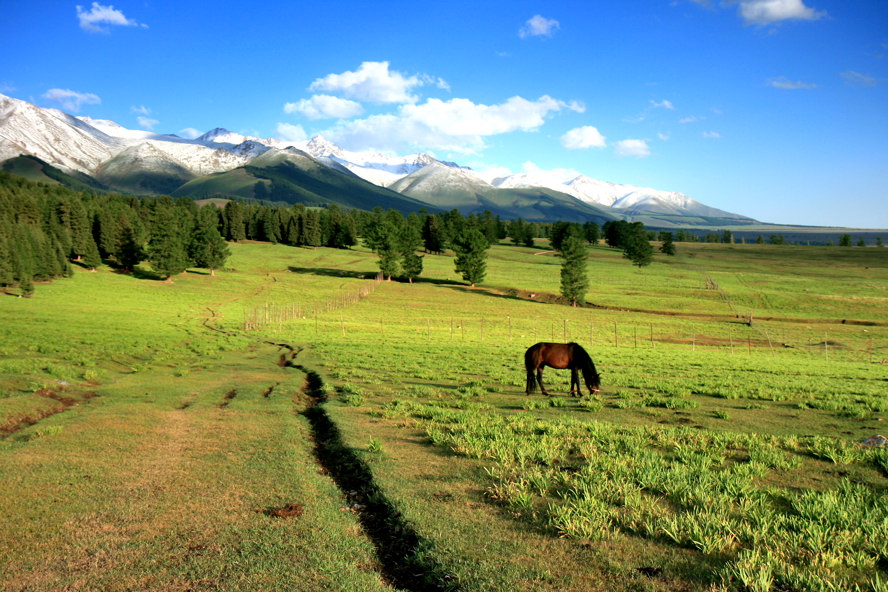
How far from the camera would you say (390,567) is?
724 centimetres

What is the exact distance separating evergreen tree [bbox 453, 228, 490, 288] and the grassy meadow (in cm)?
6835

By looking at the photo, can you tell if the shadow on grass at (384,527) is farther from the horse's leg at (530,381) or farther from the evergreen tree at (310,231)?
the evergreen tree at (310,231)

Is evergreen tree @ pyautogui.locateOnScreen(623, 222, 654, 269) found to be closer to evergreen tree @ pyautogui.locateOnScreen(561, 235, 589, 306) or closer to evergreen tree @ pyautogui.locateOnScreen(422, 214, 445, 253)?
evergreen tree @ pyautogui.locateOnScreen(422, 214, 445, 253)

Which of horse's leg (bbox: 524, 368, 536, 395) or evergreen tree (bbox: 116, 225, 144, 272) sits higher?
evergreen tree (bbox: 116, 225, 144, 272)

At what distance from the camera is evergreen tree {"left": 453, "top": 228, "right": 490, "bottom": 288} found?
333 feet

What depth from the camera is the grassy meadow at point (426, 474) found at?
22.0 ft

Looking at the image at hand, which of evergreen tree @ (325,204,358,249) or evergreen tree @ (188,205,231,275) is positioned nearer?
evergreen tree @ (188,205,231,275)

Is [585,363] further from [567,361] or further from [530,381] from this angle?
[530,381]

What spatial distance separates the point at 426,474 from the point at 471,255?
302 ft

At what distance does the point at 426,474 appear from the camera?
10.4m

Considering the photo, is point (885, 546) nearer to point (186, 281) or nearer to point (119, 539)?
point (119, 539)

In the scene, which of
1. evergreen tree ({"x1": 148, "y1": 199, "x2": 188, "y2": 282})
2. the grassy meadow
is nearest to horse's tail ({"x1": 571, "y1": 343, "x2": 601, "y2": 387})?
the grassy meadow

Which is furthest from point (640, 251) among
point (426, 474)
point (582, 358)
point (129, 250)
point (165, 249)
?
point (426, 474)

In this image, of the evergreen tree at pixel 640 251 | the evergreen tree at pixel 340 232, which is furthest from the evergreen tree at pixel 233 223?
the evergreen tree at pixel 640 251
